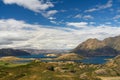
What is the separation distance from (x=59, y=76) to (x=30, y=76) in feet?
84.7

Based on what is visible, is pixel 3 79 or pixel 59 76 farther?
pixel 3 79

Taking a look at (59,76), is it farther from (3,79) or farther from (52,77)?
(3,79)

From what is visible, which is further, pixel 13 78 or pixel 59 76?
pixel 13 78

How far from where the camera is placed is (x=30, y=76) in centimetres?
19625

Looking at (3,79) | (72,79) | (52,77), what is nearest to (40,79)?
(52,77)

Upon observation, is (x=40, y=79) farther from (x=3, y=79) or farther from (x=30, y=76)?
(x=3, y=79)

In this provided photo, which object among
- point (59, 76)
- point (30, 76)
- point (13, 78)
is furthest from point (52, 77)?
point (13, 78)

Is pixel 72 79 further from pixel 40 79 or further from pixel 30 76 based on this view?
pixel 30 76

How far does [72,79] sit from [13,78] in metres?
52.2

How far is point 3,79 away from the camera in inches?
7859

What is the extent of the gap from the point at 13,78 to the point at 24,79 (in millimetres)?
14885

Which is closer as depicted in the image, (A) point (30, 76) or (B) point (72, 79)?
(B) point (72, 79)

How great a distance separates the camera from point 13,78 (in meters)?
199

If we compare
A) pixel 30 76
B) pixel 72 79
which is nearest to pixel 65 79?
pixel 72 79
